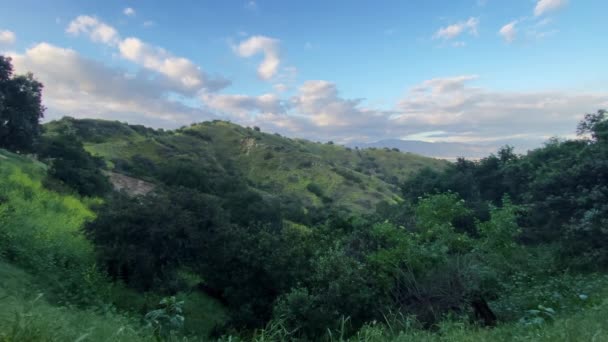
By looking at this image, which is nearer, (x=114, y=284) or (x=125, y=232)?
(x=114, y=284)

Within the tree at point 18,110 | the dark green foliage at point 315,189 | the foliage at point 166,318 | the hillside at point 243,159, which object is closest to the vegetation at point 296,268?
the foliage at point 166,318

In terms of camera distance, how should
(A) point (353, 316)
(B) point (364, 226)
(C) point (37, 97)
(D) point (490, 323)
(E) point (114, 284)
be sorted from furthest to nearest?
(C) point (37, 97) < (B) point (364, 226) < (E) point (114, 284) < (A) point (353, 316) < (D) point (490, 323)

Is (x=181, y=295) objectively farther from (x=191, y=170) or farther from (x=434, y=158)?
(x=434, y=158)

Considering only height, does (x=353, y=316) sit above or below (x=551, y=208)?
below

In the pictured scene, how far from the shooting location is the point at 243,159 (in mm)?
62906

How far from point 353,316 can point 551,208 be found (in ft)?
37.9

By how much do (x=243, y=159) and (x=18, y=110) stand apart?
39628 millimetres

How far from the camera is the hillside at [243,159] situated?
46.3 meters

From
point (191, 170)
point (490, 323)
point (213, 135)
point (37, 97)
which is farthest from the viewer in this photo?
point (213, 135)

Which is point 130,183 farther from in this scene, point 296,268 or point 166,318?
point 166,318

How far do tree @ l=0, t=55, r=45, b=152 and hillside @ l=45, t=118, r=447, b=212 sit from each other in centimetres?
1213

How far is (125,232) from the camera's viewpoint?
1129 cm

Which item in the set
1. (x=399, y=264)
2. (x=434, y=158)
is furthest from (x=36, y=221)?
(x=434, y=158)

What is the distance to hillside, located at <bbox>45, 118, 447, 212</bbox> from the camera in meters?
46.3
